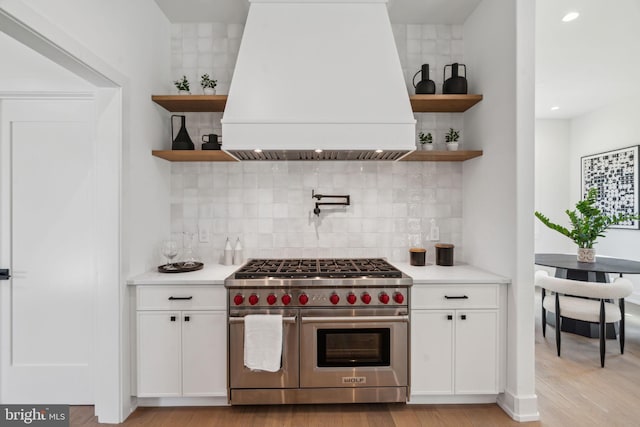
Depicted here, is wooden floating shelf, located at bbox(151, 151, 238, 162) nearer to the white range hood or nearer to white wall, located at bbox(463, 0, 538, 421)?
the white range hood

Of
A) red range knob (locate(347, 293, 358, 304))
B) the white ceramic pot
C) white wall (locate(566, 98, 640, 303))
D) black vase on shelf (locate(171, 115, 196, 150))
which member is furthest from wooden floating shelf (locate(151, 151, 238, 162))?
white wall (locate(566, 98, 640, 303))

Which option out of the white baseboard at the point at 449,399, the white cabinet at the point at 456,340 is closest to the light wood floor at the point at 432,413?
the white baseboard at the point at 449,399

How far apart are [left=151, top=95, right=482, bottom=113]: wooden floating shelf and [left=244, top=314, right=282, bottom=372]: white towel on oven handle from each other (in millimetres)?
1732

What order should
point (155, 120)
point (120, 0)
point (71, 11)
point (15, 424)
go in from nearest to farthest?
1. point (71, 11)
2. point (15, 424)
3. point (120, 0)
4. point (155, 120)

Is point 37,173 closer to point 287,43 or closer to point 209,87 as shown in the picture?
point 209,87

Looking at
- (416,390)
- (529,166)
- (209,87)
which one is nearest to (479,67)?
(529,166)

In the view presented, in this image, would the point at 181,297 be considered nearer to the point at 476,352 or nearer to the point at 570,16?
the point at 476,352

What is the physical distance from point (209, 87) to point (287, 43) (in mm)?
792

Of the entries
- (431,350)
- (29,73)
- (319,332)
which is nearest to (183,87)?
(29,73)

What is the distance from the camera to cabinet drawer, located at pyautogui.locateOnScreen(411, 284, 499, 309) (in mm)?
2297

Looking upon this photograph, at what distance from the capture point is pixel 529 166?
223 centimetres

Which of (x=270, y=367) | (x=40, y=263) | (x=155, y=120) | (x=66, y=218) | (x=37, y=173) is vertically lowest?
(x=270, y=367)

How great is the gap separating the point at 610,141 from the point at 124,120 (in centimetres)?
669
